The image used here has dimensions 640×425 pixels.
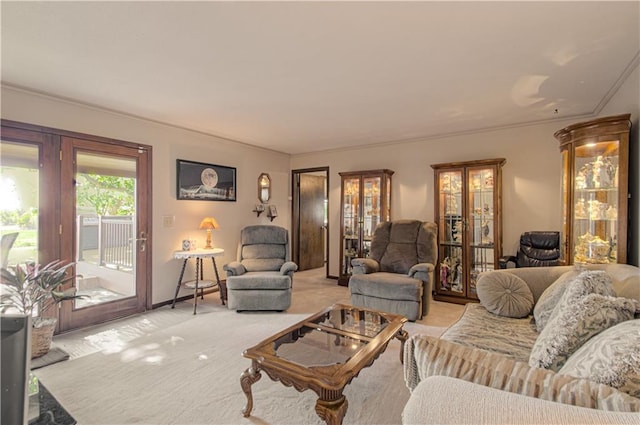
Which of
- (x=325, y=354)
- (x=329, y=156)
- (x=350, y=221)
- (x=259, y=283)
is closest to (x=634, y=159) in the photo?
(x=325, y=354)

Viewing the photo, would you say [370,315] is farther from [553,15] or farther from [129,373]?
[553,15]

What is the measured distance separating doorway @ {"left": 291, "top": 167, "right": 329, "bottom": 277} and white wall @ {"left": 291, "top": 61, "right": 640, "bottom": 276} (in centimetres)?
145

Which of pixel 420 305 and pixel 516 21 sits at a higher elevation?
pixel 516 21

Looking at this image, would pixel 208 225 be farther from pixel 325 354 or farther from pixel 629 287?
pixel 629 287

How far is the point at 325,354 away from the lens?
189 cm

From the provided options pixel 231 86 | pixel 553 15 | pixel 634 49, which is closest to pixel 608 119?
pixel 634 49

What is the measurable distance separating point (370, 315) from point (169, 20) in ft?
8.36

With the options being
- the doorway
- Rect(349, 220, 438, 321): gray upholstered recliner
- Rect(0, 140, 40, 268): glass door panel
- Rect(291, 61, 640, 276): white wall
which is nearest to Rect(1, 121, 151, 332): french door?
Rect(0, 140, 40, 268): glass door panel

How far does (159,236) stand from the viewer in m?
3.97

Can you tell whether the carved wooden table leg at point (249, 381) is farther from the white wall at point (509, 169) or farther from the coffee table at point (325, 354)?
the white wall at point (509, 169)

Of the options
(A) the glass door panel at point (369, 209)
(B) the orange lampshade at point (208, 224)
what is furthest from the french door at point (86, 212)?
(A) the glass door panel at point (369, 209)

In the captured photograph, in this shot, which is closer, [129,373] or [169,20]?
[169,20]

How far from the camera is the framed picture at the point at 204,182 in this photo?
4.24 meters

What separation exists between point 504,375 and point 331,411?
33.9 inches
